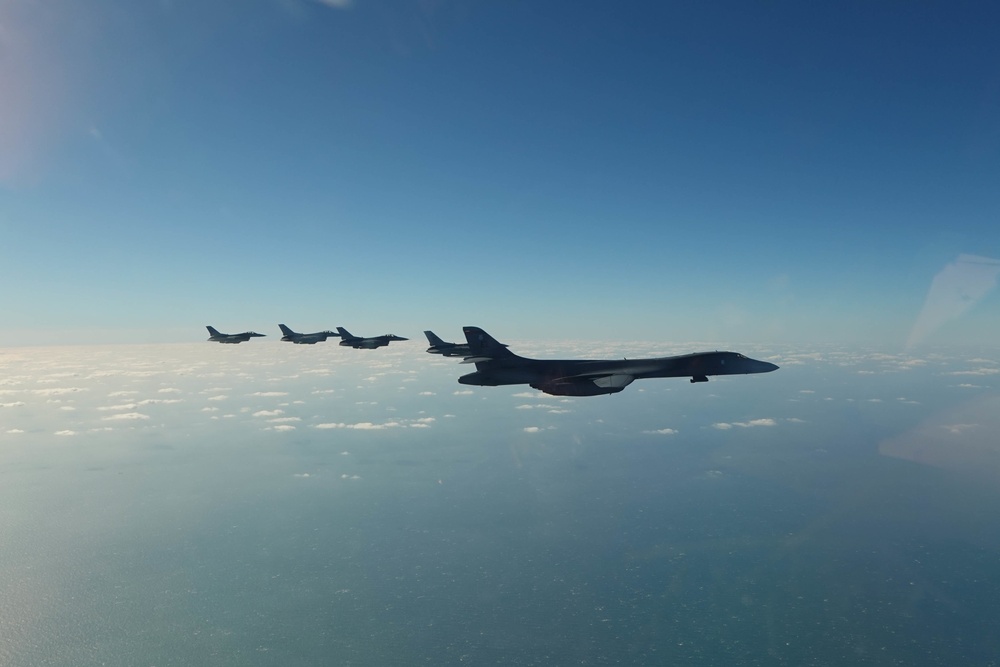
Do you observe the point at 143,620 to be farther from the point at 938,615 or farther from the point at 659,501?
the point at 938,615

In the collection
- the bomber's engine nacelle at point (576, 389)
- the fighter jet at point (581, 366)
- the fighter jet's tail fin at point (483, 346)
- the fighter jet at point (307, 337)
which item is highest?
the fighter jet at point (307, 337)

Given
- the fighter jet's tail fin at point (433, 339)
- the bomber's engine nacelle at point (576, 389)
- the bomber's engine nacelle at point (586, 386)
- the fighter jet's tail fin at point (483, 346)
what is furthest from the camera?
the fighter jet's tail fin at point (433, 339)

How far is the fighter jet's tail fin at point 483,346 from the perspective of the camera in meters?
43.5

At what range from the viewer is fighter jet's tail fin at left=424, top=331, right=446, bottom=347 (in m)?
63.2

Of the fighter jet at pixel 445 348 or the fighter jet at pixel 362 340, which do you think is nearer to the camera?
the fighter jet at pixel 445 348

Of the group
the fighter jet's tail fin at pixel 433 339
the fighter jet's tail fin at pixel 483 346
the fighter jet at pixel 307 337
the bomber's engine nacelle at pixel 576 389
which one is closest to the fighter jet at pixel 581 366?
the fighter jet's tail fin at pixel 483 346

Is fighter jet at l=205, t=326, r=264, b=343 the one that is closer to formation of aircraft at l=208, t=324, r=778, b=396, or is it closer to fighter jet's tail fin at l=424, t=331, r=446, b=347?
fighter jet's tail fin at l=424, t=331, r=446, b=347

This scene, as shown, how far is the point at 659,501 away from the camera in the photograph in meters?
188

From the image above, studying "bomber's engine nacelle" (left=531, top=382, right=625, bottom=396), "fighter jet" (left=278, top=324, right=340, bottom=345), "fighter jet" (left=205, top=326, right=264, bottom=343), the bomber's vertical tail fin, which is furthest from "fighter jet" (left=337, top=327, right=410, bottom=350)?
"bomber's engine nacelle" (left=531, top=382, right=625, bottom=396)

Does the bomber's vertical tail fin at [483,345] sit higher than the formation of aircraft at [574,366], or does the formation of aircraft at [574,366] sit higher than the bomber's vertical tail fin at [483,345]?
the bomber's vertical tail fin at [483,345]

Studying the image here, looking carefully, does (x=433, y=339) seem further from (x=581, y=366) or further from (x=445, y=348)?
(x=581, y=366)

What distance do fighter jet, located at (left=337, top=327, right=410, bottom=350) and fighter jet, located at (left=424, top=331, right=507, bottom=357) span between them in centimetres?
2095

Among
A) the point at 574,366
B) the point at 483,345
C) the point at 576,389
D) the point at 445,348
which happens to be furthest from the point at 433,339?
the point at 576,389

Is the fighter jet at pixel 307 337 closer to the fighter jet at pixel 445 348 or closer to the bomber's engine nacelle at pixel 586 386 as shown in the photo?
the fighter jet at pixel 445 348
